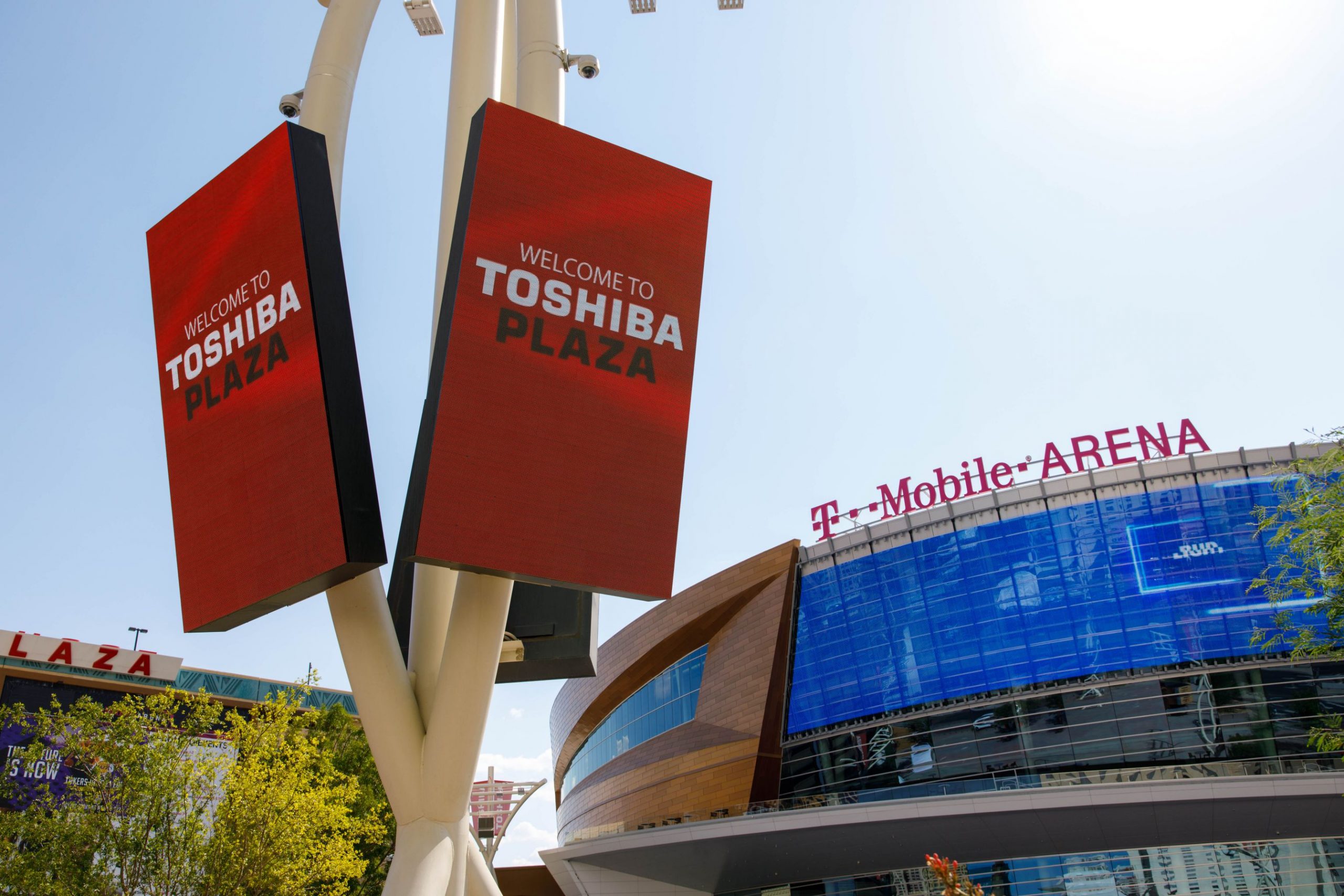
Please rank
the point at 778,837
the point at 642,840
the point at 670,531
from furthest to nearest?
the point at 642,840 < the point at 778,837 < the point at 670,531

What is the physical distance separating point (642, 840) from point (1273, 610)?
103 feet

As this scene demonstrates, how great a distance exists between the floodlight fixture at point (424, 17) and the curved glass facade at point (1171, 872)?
38.8 metres

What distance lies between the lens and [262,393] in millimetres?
15414

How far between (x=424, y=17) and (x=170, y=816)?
19.3 metres

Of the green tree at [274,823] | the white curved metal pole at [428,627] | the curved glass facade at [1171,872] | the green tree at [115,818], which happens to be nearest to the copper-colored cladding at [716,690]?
the curved glass facade at [1171,872]

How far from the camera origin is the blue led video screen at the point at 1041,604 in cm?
4766

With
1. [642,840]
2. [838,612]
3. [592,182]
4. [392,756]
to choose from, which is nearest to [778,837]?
[642,840]

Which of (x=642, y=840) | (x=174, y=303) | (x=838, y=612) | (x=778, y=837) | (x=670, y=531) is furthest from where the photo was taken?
(x=838, y=612)

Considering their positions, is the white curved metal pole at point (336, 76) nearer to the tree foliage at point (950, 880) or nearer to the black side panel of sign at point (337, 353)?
the black side panel of sign at point (337, 353)

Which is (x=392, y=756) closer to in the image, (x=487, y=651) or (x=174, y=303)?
(x=487, y=651)

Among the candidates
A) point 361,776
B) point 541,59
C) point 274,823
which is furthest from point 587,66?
point 361,776

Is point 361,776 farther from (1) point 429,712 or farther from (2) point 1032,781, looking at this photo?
(2) point 1032,781

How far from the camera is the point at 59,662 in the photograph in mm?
56281

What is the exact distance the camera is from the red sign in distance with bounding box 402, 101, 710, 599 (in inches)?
565
